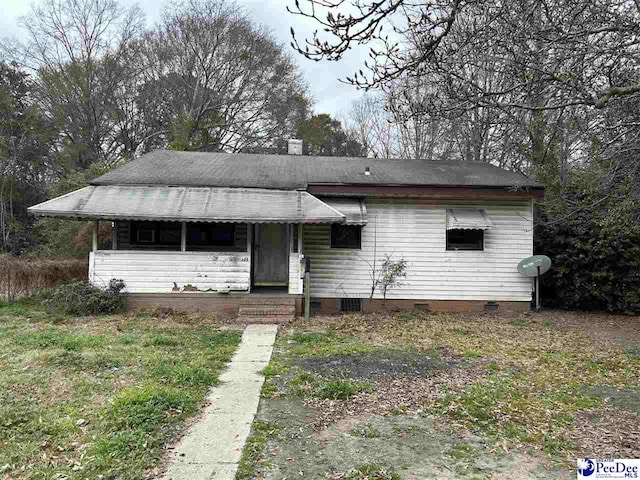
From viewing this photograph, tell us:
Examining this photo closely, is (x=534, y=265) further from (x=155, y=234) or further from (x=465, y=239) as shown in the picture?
(x=155, y=234)

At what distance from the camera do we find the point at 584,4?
16.1 ft

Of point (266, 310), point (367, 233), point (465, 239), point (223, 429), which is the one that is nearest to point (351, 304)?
point (367, 233)

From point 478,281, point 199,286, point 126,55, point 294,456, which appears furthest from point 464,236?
point 126,55

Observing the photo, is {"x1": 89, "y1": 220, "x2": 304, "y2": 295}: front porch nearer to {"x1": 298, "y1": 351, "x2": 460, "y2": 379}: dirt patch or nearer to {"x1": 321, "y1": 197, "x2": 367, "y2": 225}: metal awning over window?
{"x1": 321, "y1": 197, "x2": 367, "y2": 225}: metal awning over window

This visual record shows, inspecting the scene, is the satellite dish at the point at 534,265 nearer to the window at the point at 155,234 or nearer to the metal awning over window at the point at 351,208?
the metal awning over window at the point at 351,208

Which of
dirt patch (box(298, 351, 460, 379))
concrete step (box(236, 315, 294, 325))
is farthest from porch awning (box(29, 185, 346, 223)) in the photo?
dirt patch (box(298, 351, 460, 379))

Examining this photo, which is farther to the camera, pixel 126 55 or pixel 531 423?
pixel 126 55

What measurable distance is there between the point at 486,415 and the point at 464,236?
785 centimetres

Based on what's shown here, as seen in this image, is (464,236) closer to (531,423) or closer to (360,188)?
(360,188)

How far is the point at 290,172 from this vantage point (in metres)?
12.9

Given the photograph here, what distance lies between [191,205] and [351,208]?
3853 mm

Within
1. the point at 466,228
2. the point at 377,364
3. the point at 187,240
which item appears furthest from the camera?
the point at 187,240

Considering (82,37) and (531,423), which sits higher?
(82,37)

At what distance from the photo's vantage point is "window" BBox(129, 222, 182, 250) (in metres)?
11.4
